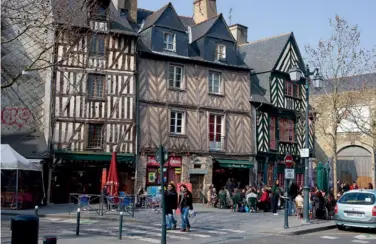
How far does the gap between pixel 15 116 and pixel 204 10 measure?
1280 centimetres

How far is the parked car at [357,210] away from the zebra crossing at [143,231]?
3065 mm

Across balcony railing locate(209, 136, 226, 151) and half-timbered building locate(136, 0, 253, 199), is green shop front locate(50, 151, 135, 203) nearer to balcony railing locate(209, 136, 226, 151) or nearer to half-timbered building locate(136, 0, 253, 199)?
half-timbered building locate(136, 0, 253, 199)

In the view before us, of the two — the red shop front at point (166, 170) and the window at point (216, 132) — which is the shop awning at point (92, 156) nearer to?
the red shop front at point (166, 170)

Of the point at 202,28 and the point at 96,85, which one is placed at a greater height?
the point at 202,28

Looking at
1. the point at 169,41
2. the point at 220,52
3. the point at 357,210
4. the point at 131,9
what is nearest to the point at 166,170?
the point at 169,41

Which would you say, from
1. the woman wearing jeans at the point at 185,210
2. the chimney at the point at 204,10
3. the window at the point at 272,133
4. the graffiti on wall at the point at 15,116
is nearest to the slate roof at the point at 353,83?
the window at the point at 272,133

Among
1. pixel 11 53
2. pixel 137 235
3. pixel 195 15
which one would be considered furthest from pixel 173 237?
pixel 195 15

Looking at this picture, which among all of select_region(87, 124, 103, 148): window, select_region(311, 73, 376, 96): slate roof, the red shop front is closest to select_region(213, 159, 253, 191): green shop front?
the red shop front

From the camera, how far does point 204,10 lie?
28266 mm

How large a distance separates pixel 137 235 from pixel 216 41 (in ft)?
50.7

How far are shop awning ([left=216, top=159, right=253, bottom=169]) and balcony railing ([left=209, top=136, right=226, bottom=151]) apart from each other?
2.31 feet

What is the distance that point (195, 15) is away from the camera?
1141 inches

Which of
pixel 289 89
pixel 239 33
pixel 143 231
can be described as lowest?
Answer: pixel 143 231

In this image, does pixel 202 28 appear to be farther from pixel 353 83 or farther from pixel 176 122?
pixel 353 83
